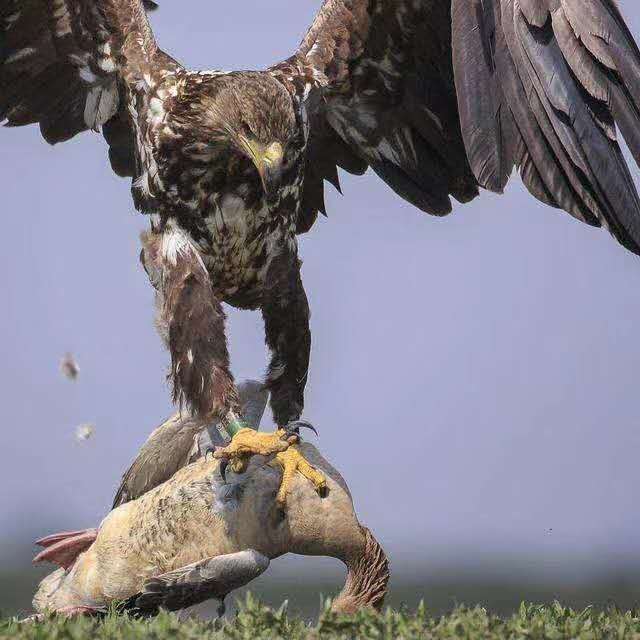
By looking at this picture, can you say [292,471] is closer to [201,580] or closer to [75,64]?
[201,580]

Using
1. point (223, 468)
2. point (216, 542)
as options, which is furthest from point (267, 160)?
point (216, 542)

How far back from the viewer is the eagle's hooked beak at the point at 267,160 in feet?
22.6

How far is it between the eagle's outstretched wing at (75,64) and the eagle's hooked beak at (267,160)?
105 cm

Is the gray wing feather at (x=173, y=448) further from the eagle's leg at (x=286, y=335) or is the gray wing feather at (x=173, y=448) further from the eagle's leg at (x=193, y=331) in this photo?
the eagle's leg at (x=193, y=331)

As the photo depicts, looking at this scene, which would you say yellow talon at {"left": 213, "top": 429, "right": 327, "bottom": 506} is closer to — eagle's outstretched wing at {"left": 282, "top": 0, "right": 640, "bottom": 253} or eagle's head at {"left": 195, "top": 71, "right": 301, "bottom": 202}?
eagle's head at {"left": 195, "top": 71, "right": 301, "bottom": 202}

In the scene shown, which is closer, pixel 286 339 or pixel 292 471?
pixel 292 471

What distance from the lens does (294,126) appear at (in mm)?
7254

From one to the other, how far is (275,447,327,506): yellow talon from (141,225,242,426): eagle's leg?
489 millimetres

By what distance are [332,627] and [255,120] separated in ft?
9.47

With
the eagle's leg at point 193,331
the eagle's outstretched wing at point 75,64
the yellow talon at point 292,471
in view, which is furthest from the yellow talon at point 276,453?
the eagle's outstretched wing at point 75,64

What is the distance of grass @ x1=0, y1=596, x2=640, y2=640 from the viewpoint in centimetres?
504

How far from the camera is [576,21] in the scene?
20.9 ft

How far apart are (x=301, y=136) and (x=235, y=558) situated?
106 inches

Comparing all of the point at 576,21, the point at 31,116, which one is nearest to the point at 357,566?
the point at 576,21
